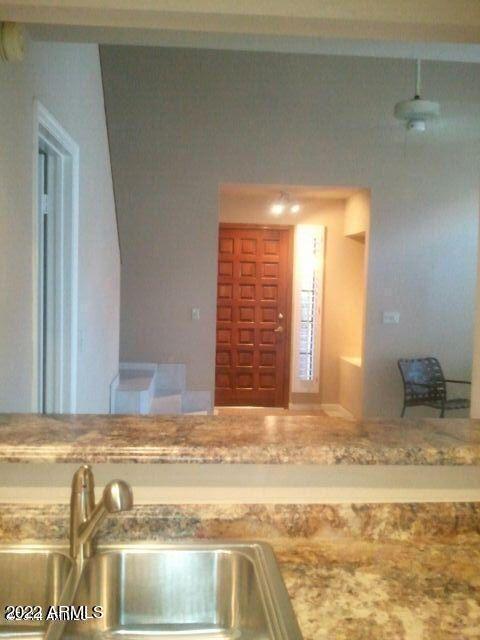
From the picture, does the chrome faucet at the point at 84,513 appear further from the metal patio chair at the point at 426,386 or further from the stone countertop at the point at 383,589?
the metal patio chair at the point at 426,386

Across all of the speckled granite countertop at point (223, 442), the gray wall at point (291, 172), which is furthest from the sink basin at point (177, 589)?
the gray wall at point (291, 172)

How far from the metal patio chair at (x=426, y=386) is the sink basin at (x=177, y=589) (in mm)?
4216

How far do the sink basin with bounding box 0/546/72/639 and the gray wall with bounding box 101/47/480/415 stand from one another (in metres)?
4.05

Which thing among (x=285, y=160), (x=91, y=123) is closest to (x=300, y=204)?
(x=285, y=160)

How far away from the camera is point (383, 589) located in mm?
1117

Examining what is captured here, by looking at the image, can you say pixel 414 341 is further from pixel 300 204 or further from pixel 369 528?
pixel 369 528

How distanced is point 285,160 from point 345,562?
4.35 m

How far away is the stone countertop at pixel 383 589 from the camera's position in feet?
3.24

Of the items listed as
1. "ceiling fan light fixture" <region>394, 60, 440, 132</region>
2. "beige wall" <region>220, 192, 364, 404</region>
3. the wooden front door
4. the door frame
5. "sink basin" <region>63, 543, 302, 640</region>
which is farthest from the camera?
the wooden front door

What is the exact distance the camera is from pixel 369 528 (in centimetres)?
132

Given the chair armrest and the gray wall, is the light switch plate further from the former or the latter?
the chair armrest

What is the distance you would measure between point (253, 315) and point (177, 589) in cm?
513

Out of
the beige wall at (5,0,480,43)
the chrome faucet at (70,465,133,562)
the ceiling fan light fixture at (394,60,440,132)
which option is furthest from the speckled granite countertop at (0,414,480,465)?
the ceiling fan light fixture at (394,60,440,132)

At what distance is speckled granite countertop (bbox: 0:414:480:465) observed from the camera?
1.25 m
